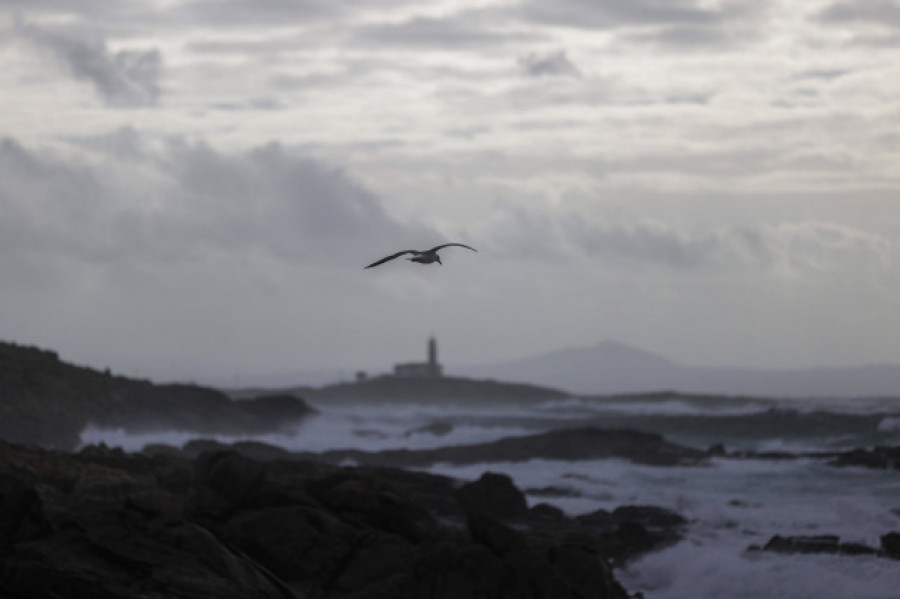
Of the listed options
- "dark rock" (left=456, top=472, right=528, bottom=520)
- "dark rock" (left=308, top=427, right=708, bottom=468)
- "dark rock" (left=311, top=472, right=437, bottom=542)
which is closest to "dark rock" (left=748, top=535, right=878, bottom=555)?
"dark rock" (left=456, top=472, right=528, bottom=520)

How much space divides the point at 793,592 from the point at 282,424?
48902 millimetres

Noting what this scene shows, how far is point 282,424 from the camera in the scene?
65.1 m

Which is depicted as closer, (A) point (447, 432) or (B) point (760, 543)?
(B) point (760, 543)

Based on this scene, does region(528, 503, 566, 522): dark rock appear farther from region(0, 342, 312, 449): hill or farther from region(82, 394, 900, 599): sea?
region(0, 342, 312, 449): hill

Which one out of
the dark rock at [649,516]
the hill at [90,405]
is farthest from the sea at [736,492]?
the hill at [90,405]

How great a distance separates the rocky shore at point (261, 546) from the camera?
13.4 m

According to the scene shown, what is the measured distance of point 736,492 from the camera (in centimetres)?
3030

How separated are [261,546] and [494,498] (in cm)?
782

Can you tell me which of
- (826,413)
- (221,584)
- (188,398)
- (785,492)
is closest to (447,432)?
(188,398)

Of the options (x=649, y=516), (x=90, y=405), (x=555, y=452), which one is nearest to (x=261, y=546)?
(x=649, y=516)

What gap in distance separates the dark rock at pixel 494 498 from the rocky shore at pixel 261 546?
2019 mm

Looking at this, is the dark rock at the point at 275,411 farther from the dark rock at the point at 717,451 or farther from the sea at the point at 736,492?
the dark rock at the point at 717,451

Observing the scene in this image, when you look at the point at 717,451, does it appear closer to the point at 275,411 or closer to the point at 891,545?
the point at 891,545

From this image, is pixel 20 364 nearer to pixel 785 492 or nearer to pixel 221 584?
pixel 785 492
